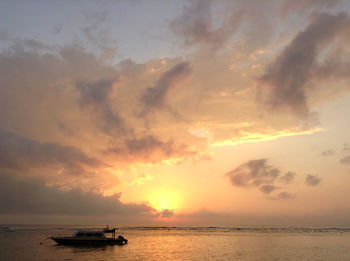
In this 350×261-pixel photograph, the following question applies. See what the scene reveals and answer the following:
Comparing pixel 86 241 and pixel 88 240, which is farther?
pixel 86 241

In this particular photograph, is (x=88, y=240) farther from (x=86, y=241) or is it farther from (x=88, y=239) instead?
(x=86, y=241)

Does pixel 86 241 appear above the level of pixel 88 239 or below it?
below

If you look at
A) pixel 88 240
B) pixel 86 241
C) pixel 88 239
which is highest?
pixel 88 239

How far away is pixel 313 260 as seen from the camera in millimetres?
63094

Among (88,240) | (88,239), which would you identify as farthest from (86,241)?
(88,239)

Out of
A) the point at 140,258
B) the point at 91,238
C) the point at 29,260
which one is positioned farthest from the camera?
the point at 91,238

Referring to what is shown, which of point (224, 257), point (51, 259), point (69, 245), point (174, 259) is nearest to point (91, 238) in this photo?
point (69, 245)

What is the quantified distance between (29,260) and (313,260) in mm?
60775

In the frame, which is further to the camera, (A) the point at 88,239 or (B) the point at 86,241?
(B) the point at 86,241

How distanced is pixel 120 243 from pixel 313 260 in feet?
178

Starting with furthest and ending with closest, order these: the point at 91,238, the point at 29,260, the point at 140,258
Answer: the point at 91,238 < the point at 140,258 < the point at 29,260

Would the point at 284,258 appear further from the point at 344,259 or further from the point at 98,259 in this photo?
the point at 98,259

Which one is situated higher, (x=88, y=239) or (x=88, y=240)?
(x=88, y=239)

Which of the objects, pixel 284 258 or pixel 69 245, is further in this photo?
pixel 69 245
